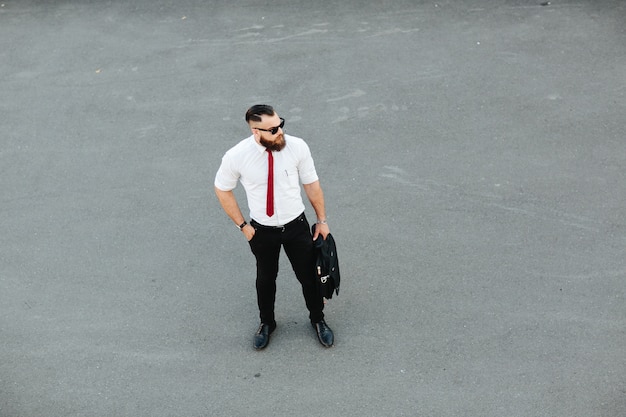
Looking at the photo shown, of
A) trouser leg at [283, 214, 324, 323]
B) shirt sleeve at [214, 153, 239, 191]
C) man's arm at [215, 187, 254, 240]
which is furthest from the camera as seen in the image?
trouser leg at [283, 214, 324, 323]

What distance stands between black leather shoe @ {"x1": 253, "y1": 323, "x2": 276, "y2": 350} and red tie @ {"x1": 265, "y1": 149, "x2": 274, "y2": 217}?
1179 mm

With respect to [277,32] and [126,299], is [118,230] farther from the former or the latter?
[277,32]

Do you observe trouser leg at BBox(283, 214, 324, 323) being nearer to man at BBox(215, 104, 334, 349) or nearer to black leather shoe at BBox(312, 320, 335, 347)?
man at BBox(215, 104, 334, 349)

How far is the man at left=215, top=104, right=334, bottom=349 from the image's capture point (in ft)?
14.7

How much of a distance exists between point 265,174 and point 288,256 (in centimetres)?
75

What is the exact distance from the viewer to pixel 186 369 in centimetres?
536

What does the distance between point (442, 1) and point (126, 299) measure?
562cm

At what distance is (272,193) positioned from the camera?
15.3 feet

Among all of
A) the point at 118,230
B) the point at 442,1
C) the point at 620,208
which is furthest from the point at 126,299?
the point at 442,1

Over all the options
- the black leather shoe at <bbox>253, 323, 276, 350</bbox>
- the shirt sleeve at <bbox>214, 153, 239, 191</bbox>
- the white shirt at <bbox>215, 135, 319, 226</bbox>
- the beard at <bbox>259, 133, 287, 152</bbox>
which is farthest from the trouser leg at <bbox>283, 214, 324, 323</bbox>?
the beard at <bbox>259, 133, 287, 152</bbox>

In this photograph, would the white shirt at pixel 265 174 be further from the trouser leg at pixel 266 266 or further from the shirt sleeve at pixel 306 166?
the trouser leg at pixel 266 266

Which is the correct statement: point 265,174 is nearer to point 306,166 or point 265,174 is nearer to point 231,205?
point 306,166

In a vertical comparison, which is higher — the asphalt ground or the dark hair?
the dark hair

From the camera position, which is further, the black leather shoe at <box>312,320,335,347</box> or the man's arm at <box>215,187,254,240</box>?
the black leather shoe at <box>312,320,335,347</box>
